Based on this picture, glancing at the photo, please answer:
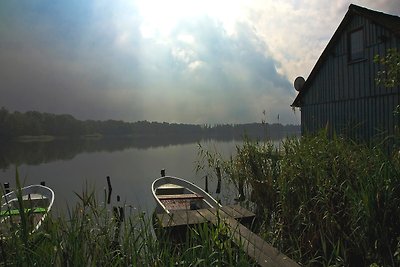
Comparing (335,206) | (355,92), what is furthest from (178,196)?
(355,92)

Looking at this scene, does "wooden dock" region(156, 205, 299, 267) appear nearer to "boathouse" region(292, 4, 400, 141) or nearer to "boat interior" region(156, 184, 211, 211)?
"boat interior" region(156, 184, 211, 211)

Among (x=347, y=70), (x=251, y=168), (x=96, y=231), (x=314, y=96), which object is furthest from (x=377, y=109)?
(x=96, y=231)

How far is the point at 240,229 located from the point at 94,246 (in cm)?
190

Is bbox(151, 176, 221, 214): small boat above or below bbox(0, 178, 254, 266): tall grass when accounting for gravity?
below

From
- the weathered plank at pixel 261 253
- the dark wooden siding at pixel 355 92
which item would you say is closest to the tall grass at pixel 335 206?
the weathered plank at pixel 261 253

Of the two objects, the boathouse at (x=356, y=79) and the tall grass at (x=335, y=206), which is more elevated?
the boathouse at (x=356, y=79)

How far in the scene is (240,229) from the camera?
13.9ft

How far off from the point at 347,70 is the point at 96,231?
1554 cm

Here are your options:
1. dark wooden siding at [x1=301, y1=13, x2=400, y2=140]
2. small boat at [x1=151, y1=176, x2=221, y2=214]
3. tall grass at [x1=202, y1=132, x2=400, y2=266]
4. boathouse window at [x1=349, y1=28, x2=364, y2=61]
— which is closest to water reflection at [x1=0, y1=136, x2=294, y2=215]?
small boat at [x1=151, y1=176, x2=221, y2=214]

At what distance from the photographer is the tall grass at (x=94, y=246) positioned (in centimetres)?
297

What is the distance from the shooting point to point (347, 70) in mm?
15891

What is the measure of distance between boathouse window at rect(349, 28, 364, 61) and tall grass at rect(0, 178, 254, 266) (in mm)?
14547

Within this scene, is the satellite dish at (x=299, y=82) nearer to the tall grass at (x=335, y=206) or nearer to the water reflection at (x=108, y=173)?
the water reflection at (x=108, y=173)

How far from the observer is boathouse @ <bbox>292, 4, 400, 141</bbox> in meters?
13.7
